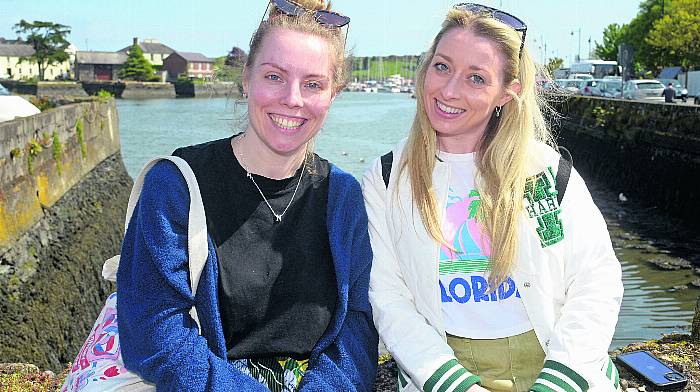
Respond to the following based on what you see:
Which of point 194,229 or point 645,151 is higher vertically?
point 194,229

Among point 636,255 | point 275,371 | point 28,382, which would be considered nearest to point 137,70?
point 636,255

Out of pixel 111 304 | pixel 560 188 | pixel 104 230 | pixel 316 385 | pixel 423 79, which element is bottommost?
pixel 104 230

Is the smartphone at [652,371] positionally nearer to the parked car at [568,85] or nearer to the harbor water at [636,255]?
the parked car at [568,85]

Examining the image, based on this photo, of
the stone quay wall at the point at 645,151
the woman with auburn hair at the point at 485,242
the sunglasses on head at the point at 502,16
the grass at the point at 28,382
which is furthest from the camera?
the stone quay wall at the point at 645,151

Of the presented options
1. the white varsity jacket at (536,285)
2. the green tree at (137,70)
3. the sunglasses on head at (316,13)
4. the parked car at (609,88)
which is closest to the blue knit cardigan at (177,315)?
the white varsity jacket at (536,285)

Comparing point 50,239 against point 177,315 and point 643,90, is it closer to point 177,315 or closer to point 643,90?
point 177,315

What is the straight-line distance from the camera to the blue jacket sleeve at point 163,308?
7.18 feet

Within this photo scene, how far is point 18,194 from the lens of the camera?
930cm

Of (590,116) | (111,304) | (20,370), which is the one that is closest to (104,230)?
(20,370)

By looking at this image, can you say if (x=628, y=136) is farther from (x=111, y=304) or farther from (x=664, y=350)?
(x=111, y=304)

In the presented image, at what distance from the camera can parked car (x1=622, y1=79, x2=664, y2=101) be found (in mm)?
33906

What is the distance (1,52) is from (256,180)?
117138 millimetres

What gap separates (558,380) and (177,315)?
48.7 inches

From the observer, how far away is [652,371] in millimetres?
3045
